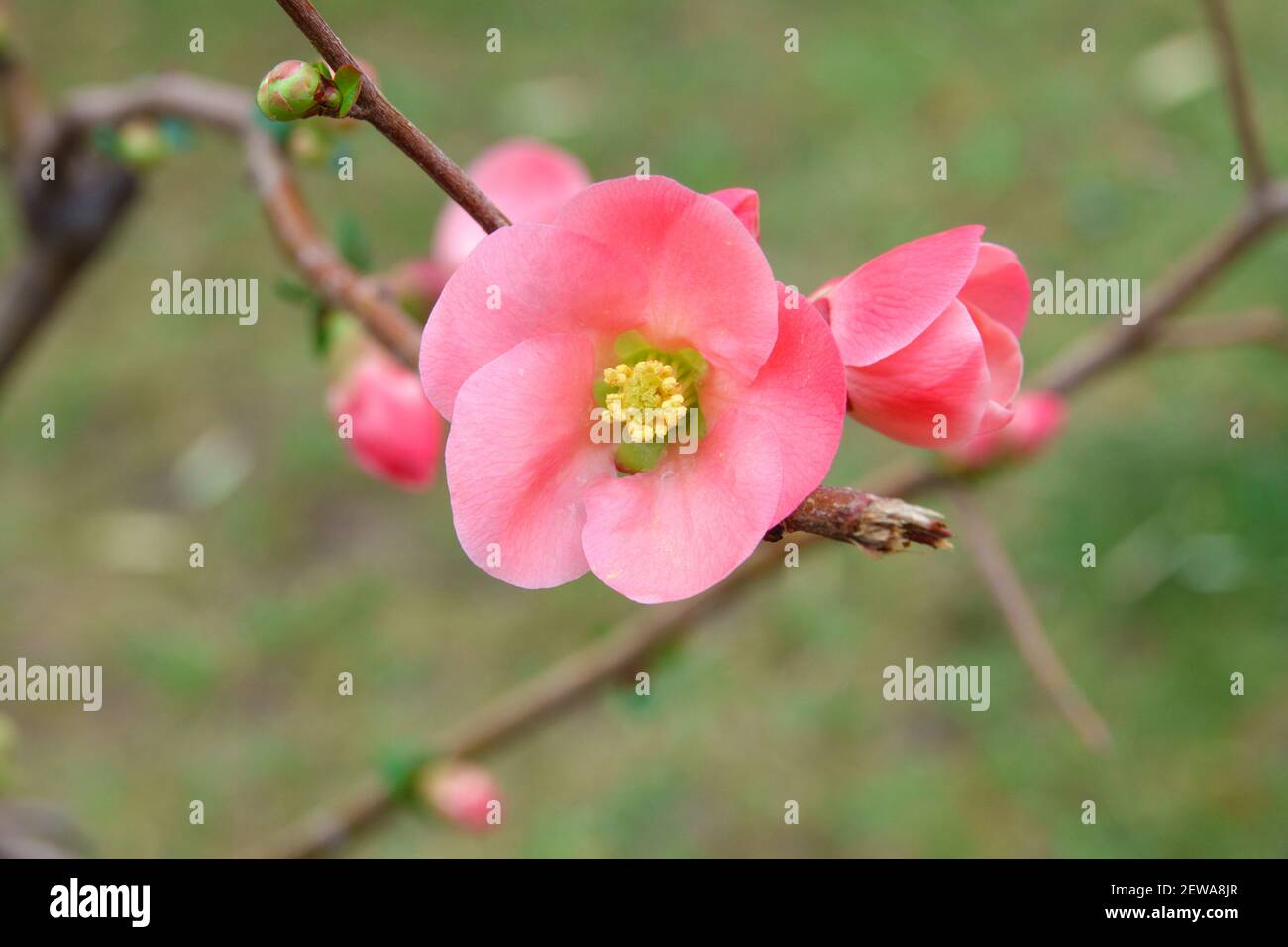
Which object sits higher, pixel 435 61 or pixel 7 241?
pixel 435 61

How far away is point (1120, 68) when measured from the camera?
2.56 m

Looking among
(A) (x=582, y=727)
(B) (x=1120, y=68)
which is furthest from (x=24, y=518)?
(B) (x=1120, y=68)

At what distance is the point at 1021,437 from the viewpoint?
2.28 ft

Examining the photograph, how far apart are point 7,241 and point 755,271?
252cm

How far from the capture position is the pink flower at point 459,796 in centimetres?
76

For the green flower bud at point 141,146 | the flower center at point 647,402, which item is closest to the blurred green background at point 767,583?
the green flower bud at point 141,146

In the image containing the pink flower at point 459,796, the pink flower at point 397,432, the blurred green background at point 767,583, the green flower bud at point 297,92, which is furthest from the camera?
the blurred green background at point 767,583

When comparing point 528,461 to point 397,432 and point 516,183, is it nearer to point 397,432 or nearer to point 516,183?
point 397,432

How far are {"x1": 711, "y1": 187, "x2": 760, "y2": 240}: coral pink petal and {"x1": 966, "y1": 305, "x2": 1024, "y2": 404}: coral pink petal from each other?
0.07 meters

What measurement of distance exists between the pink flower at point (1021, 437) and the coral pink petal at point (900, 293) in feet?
1.18

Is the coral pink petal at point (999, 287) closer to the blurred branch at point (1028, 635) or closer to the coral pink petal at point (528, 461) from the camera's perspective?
the coral pink petal at point (528, 461)

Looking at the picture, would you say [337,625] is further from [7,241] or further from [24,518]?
[7,241]

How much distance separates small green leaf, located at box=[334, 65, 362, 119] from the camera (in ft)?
1.01

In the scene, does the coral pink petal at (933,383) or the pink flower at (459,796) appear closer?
the coral pink petal at (933,383)
